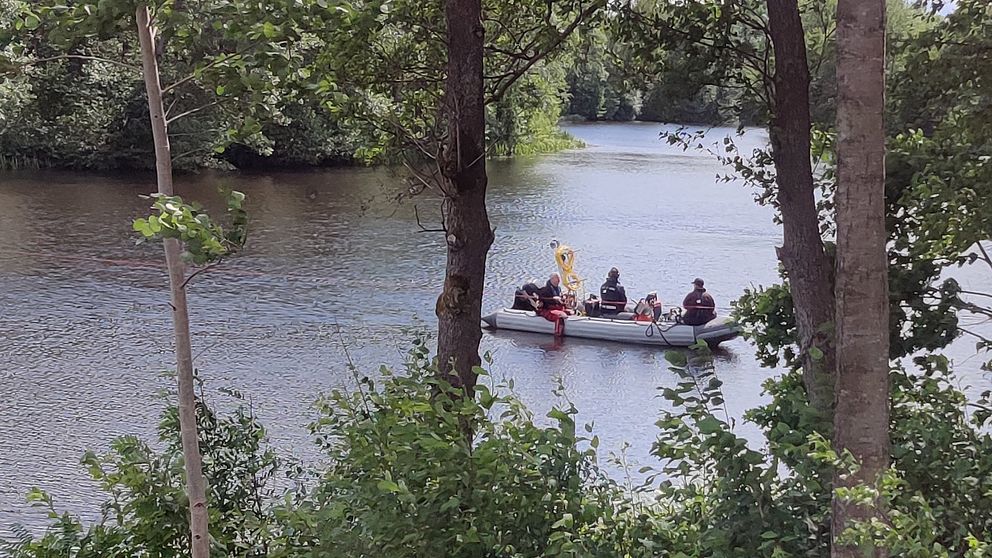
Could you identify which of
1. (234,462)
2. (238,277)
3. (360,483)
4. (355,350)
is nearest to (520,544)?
(360,483)

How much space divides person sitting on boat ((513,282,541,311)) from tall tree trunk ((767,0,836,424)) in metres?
11.6

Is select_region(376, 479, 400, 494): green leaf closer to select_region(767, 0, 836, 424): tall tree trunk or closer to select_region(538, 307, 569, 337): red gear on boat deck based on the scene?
select_region(767, 0, 836, 424): tall tree trunk

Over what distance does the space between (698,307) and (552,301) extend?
2.41 meters

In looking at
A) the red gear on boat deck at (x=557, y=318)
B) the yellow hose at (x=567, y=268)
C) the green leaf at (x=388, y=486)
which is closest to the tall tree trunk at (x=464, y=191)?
the green leaf at (x=388, y=486)

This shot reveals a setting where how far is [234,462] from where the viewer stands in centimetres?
536

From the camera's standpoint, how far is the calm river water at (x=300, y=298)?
12.2m

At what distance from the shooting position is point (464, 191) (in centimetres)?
548

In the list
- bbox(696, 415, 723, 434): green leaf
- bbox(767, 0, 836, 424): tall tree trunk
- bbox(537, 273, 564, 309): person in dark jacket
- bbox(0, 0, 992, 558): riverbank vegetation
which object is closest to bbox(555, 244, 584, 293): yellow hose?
bbox(537, 273, 564, 309): person in dark jacket

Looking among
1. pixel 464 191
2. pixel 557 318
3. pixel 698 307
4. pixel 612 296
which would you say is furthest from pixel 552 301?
pixel 464 191

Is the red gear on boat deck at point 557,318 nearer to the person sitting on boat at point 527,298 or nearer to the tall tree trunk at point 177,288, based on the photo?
the person sitting on boat at point 527,298

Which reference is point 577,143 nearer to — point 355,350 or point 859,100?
point 355,350

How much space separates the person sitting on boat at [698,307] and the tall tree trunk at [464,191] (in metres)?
11.4

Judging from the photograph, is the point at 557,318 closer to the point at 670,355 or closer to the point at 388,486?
the point at 388,486

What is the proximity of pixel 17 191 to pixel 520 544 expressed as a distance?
27.8 m
